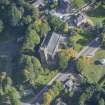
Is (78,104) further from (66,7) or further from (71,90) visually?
(66,7)

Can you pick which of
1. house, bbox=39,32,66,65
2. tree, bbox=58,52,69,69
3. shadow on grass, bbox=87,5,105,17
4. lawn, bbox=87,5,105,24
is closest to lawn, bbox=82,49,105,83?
tree, bbox=58,52,69,69

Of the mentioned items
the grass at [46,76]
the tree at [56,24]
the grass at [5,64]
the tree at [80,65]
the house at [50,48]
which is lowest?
the grass at [46,76]

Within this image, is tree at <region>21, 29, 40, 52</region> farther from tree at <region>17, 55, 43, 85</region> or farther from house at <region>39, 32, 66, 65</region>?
tree at <region>17, 55, 43, 85</region>

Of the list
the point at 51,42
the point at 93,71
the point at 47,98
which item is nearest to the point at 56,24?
the point at 51,42

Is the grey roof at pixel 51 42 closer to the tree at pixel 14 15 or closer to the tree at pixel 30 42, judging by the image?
the tree at pixel 30 42

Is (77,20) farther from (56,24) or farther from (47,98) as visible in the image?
(47,98)

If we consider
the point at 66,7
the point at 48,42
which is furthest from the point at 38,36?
the point at 66,7

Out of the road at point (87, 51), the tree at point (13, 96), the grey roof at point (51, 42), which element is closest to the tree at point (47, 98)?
the road at point (87, 51)
